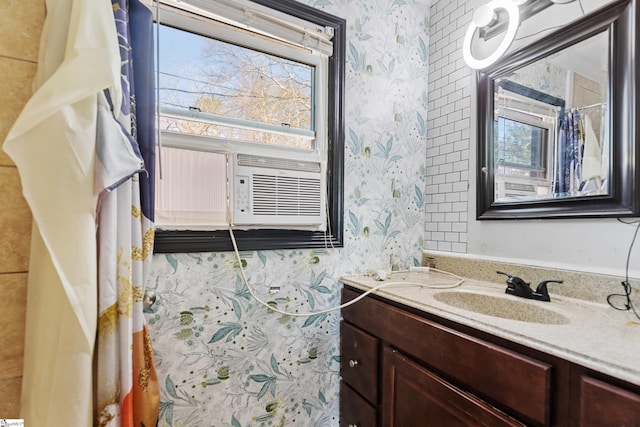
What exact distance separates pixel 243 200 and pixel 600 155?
4.22 feet

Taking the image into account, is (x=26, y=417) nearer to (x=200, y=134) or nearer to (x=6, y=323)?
(x=6, y=323)

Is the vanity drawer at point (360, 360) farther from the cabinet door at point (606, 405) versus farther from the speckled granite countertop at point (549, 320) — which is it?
the cabinet door at point (606, 405)

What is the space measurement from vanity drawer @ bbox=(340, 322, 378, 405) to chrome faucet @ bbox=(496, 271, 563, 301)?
55cm

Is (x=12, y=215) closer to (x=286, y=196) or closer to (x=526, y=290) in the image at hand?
(x=286, y=196)

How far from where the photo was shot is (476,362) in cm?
77

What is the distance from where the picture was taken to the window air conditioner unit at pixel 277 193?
1.12m

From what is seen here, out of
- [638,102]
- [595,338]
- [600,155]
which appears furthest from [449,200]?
[595,338]

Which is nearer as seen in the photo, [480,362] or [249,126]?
[480,362]

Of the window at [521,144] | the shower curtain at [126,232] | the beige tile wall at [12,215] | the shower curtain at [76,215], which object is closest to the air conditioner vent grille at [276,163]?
the shower curtain at [126,232]

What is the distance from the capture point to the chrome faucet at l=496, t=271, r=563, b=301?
1.02 metres

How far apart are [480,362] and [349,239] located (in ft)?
2.52

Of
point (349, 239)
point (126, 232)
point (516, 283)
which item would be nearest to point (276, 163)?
point (349, 239)

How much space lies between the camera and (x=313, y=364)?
1336 mm

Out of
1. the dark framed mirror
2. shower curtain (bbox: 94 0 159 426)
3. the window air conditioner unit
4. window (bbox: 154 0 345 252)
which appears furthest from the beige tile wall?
the dark framed mirror
